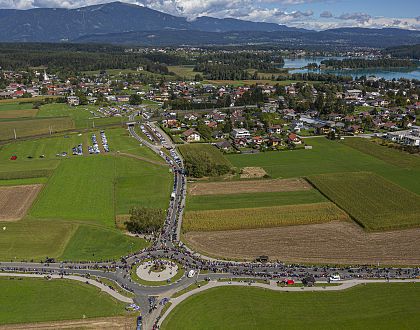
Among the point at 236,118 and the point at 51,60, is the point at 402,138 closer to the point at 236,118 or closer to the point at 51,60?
the point at 236,118

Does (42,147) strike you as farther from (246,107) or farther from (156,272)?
(246,107)

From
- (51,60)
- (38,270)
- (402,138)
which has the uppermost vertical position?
(51,60)

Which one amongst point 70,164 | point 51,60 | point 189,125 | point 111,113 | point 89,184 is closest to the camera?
point 89,184

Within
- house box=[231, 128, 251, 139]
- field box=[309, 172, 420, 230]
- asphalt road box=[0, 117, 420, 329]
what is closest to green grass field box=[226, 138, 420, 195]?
field box=[309, 172, 420, 230]

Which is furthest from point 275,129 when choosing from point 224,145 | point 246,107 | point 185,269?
point 185,269

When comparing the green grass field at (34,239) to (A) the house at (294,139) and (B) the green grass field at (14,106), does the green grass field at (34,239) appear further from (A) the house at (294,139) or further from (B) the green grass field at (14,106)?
(B) the green grass field at (14,106)

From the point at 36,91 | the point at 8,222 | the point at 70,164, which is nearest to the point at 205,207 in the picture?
the point at 8,222
